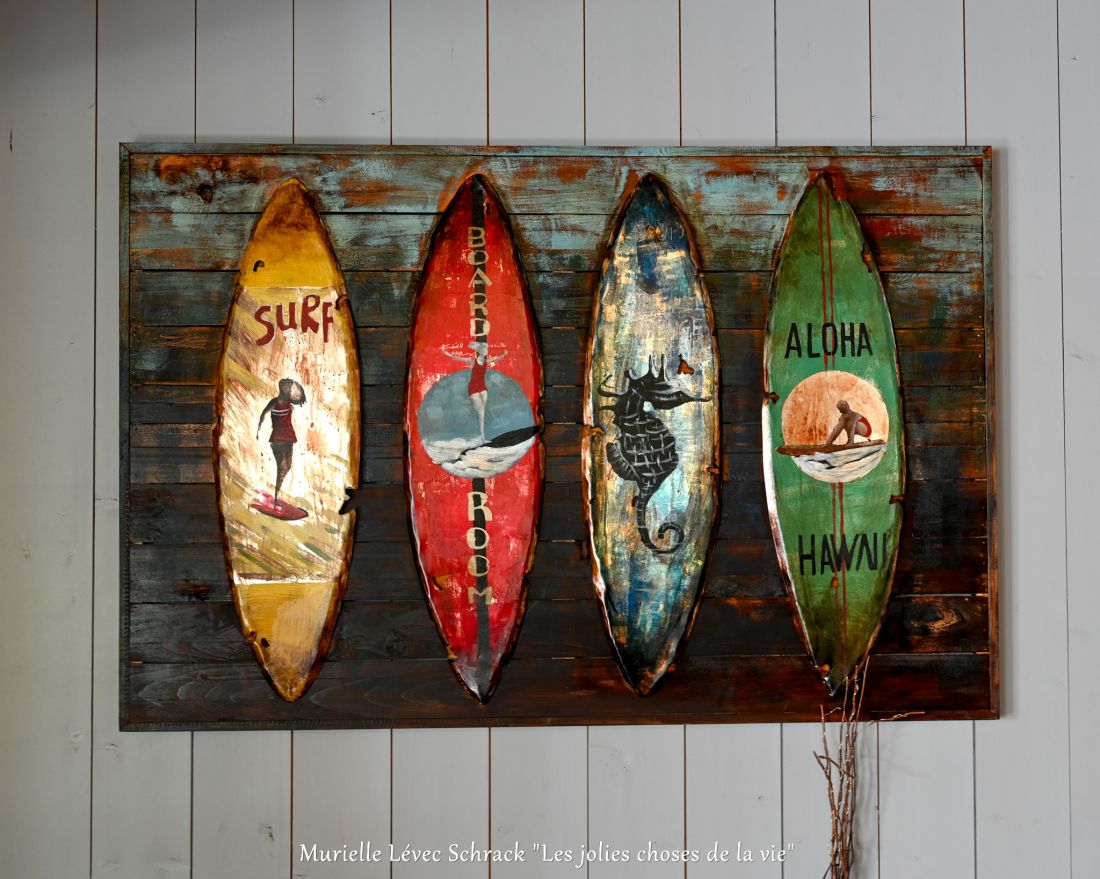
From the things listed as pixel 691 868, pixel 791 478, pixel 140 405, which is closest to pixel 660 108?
pixel 791 478

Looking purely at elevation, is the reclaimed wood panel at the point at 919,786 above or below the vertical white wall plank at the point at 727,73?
below

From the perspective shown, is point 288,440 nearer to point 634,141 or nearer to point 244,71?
point 244,71

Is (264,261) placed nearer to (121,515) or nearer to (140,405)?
(140,405)

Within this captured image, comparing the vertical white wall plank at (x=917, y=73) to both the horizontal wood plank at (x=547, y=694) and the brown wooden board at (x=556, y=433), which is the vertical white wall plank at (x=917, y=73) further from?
the horizontal wood plank at (x=547, y=694)

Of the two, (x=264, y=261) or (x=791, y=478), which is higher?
(x=264, y=261)

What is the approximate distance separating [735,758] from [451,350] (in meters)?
0.83

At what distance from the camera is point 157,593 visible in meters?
1.29

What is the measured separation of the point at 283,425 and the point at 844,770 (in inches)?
42.8

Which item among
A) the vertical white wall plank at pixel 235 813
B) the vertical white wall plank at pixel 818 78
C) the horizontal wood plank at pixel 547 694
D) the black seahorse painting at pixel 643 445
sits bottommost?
the vertical white wall plank at pixel 235 813

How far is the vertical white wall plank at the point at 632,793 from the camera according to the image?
4.36ft
